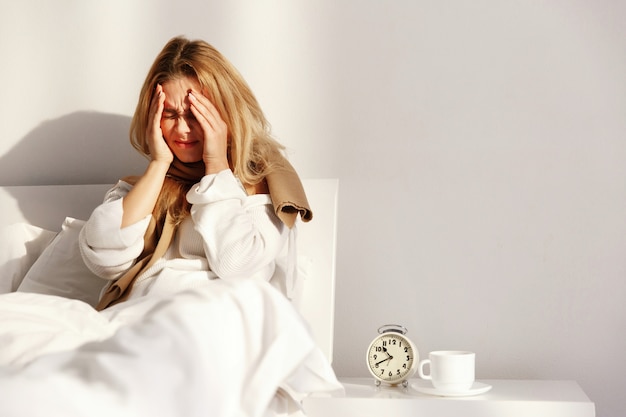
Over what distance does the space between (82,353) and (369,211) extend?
1.39m

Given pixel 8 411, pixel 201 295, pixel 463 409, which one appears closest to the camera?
pixel 8 411

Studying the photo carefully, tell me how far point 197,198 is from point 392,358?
55cm

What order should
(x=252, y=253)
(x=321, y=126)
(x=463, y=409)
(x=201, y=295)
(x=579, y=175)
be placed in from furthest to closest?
(x=321, y=126)
(x=579, y=175)
(x=252, y=253)
(x=463, y=409)
(x=201, y=295)

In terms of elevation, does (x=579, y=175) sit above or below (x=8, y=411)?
above

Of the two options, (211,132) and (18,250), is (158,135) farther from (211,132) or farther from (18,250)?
(18,250)

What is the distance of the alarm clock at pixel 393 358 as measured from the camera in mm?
1768

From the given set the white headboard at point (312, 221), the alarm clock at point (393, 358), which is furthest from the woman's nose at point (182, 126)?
the alarm clock at point (393, 358)

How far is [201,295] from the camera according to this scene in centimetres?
87

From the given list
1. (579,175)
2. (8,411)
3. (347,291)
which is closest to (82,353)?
(8,411)

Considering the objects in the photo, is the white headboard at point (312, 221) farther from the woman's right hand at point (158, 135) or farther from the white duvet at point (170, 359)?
the white duvet at point (170, 359)

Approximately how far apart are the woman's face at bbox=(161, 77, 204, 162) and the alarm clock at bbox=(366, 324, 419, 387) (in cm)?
59

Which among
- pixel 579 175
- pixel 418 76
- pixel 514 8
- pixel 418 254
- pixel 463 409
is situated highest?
pixel 514 8

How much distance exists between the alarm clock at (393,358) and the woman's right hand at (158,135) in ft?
2.04

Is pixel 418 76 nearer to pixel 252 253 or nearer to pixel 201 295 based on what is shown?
pixel 252 253
